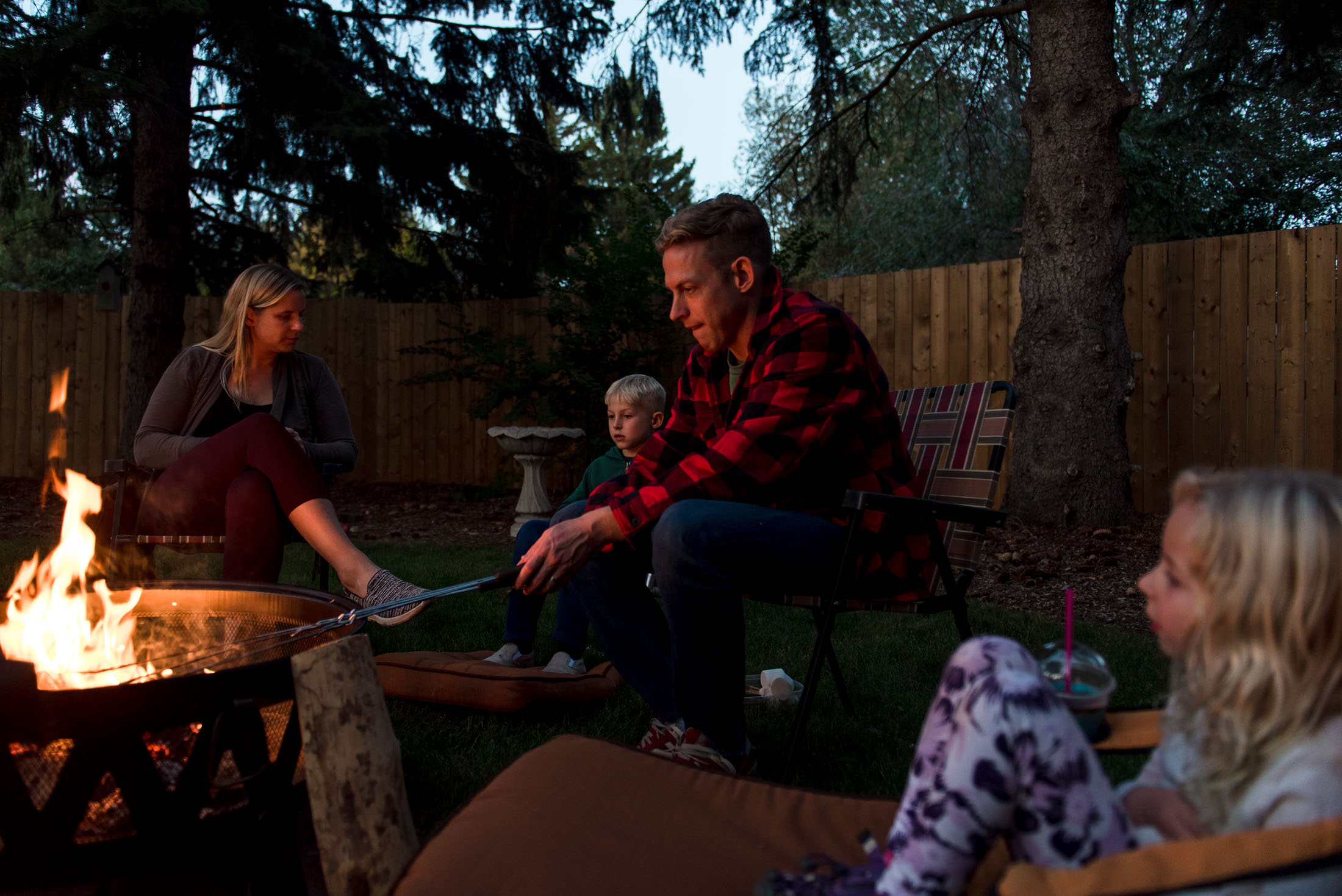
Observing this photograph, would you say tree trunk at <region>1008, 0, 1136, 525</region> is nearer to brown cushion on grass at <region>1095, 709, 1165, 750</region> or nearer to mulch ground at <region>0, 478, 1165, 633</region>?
mulch ground at <region>0, 478, 1165, 633</region>

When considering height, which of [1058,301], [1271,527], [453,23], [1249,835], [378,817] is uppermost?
[453,23]

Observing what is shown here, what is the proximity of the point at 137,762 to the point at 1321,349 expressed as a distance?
19.3 feet

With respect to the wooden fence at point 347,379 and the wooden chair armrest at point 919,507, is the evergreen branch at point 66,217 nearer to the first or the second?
the wooden fence at point 347,379

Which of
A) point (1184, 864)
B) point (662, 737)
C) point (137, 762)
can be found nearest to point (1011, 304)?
point (662, 737)

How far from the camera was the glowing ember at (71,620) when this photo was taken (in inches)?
66.2

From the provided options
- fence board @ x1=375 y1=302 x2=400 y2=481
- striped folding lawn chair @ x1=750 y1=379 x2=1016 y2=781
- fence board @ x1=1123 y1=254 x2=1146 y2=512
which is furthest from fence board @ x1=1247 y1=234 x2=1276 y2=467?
fence board @ x1=375 y1=302 x2=400 y2=481

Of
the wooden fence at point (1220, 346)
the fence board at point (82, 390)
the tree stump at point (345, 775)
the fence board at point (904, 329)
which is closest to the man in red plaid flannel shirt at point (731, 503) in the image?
the tree stump at point (345, 775)

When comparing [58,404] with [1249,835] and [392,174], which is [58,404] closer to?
[1249,835]

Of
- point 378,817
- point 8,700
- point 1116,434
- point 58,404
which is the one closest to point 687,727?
point 378,817

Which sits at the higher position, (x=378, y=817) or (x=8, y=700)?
(x=8, y=700)

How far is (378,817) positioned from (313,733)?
17 cm

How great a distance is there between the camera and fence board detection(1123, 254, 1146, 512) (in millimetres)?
5824

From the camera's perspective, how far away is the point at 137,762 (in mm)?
1343

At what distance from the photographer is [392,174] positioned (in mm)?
7645
